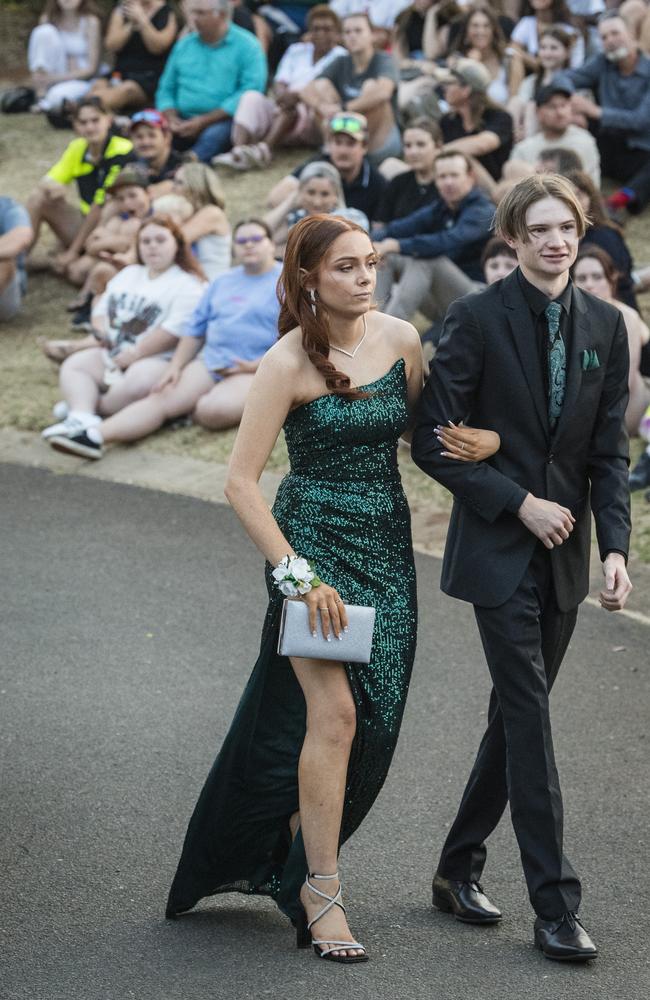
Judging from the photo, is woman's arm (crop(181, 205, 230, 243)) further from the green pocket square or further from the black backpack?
the black backpack

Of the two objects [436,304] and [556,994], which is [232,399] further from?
[556,994]

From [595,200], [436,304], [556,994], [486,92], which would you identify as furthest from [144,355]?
[556,994]

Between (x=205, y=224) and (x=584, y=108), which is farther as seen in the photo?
(x=584, y=108)

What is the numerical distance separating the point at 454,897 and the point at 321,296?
1778mm

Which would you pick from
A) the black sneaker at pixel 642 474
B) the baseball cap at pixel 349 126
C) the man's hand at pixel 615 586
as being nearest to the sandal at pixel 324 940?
the man's hand at pixel 615 586

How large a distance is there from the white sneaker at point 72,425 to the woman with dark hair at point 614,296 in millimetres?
3286

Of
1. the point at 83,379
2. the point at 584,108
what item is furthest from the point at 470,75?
the point at 83,379

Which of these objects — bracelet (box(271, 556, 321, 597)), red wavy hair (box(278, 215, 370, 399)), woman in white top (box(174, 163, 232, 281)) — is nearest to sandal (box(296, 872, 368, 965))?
bracelet (box(271, 556, 321, 597))

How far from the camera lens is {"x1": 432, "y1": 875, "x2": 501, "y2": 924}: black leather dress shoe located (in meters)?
4.15

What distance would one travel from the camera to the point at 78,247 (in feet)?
42.3

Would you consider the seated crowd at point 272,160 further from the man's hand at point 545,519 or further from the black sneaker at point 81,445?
the man's hand at point 545,519

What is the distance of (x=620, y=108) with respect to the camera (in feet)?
40.7

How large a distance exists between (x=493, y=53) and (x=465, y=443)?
10.2m

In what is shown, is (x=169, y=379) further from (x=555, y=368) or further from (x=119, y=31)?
(x=119, y=31)
